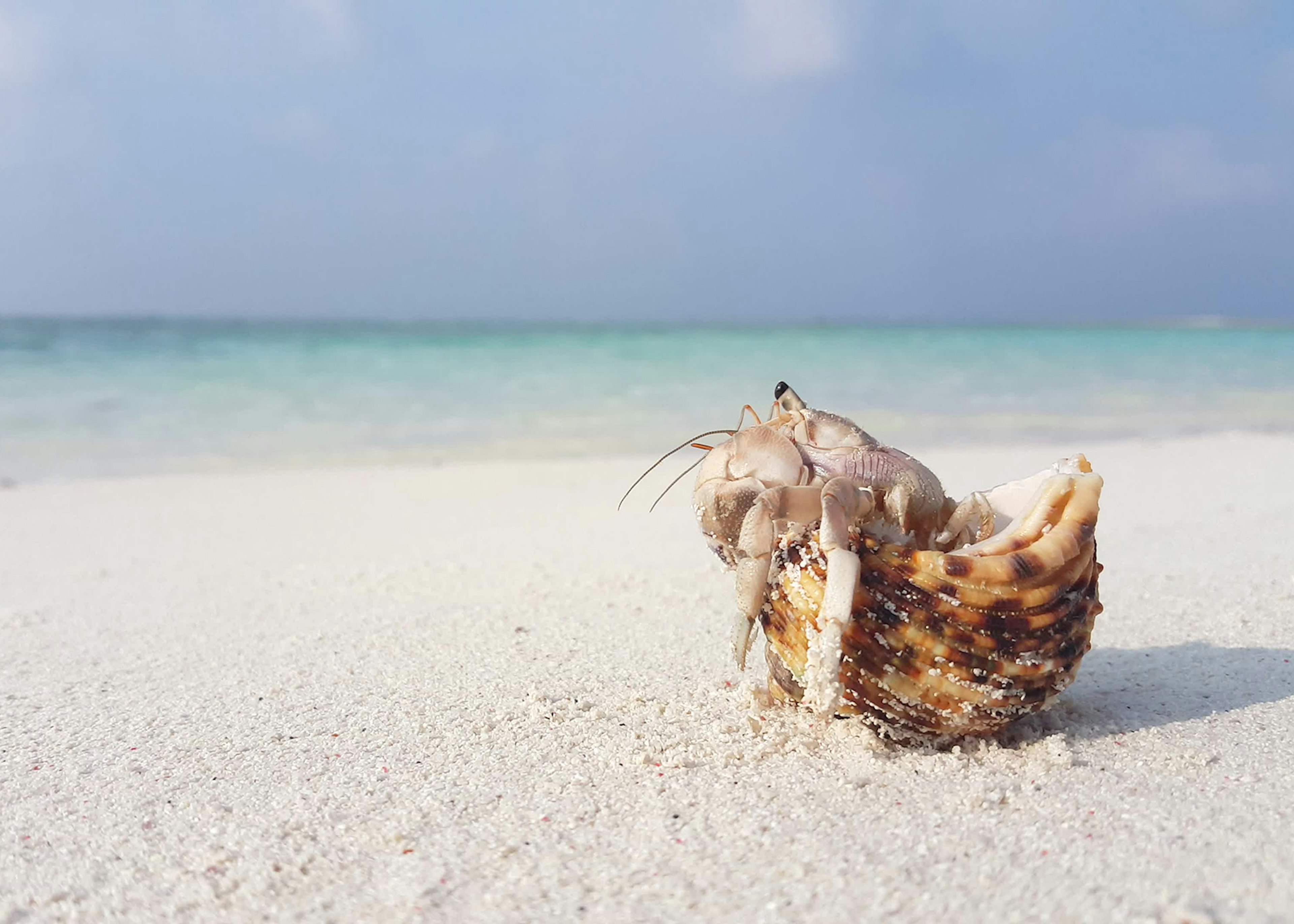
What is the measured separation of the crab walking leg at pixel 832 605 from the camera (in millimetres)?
1839

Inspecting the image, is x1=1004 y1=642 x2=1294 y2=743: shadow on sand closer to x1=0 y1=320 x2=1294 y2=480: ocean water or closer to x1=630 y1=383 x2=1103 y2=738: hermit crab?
x1=630 y1=383 x2=1103 y2=738: hermit crab

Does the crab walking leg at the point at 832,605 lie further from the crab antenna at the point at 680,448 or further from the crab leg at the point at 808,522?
the crab antenna at the point at 680,448

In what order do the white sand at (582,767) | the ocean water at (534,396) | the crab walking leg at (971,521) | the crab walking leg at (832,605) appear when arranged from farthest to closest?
the ocean water at (534,396) < the crab walking leg at (971,521) < the crab walking leg at (832,605) < the white sand at (582,767)

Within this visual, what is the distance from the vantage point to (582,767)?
212cm

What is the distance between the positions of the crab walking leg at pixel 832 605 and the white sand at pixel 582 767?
229 millimetres

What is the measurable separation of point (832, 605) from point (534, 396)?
13.0 metres

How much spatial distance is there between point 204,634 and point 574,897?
2390mm

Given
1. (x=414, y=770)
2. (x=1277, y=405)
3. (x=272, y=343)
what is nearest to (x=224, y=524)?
(x=414, y=770)

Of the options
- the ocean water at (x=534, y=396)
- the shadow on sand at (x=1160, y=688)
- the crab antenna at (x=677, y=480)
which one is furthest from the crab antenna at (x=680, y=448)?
the ocean water at (x=534, y=396)

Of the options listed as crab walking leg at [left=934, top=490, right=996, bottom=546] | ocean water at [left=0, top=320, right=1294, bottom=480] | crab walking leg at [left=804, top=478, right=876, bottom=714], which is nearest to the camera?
crab walking leg at [left=804, top=478, right=876, bottom=714]

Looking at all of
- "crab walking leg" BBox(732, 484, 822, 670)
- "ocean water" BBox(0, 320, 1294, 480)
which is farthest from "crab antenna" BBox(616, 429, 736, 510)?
"ocean water" BBox(0, 320, 1294, 480)

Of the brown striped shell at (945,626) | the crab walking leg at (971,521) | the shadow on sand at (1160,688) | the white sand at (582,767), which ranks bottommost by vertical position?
the white sand at (582,767)

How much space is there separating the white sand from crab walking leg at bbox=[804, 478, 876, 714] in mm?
229

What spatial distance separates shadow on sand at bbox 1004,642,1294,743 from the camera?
226 cm
